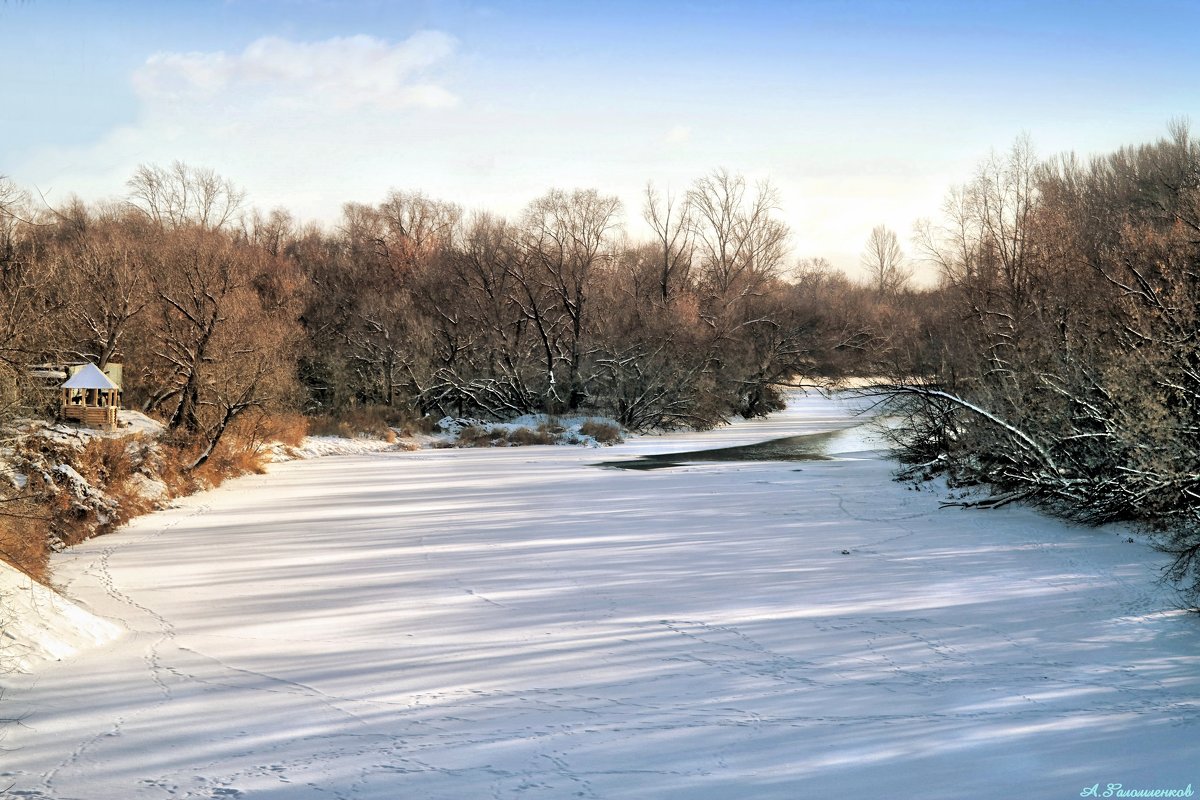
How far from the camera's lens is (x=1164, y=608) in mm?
9328

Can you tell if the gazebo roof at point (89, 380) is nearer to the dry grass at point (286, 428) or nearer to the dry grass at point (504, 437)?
the dry grass at point (286, 428)

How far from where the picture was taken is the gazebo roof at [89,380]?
2348 centimetres

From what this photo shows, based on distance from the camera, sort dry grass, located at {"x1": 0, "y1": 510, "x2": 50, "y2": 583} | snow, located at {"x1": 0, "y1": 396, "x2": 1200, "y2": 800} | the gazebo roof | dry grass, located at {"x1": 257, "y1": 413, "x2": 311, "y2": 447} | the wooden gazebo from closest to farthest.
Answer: snow, located at {"x1": 0, "y1": 396, "x2": 1200, "y2": 800} < dry grass, located at {"x1": 0, "y1": 510, "x2": 50, "y2": 583} < the gazebo roof < the wooden gazebo < dry grass, located at {"x1": 257, "y1": 413, "x2": 311, "y2": 447}

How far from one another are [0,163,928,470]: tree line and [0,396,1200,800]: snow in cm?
759

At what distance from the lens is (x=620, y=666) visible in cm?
801

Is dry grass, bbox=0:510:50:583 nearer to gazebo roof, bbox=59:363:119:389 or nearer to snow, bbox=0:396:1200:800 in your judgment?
snow, bbox=0:396:1200:800

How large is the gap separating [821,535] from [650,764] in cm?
851

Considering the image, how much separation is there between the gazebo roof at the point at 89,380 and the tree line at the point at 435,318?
0.77 metres

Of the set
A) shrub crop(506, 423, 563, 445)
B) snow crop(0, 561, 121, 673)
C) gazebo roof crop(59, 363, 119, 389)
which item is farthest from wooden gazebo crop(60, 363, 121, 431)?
snow crop(0, 561, 121, 673)

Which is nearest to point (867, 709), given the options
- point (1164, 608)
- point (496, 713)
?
point (496, 713)

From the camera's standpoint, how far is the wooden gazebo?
932 inches

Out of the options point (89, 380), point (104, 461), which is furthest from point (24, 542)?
point (89, 380)

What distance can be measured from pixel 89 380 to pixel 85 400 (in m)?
1.33

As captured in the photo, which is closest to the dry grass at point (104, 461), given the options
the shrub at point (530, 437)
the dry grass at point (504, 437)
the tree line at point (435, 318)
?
the tree line at point (435, 318)
